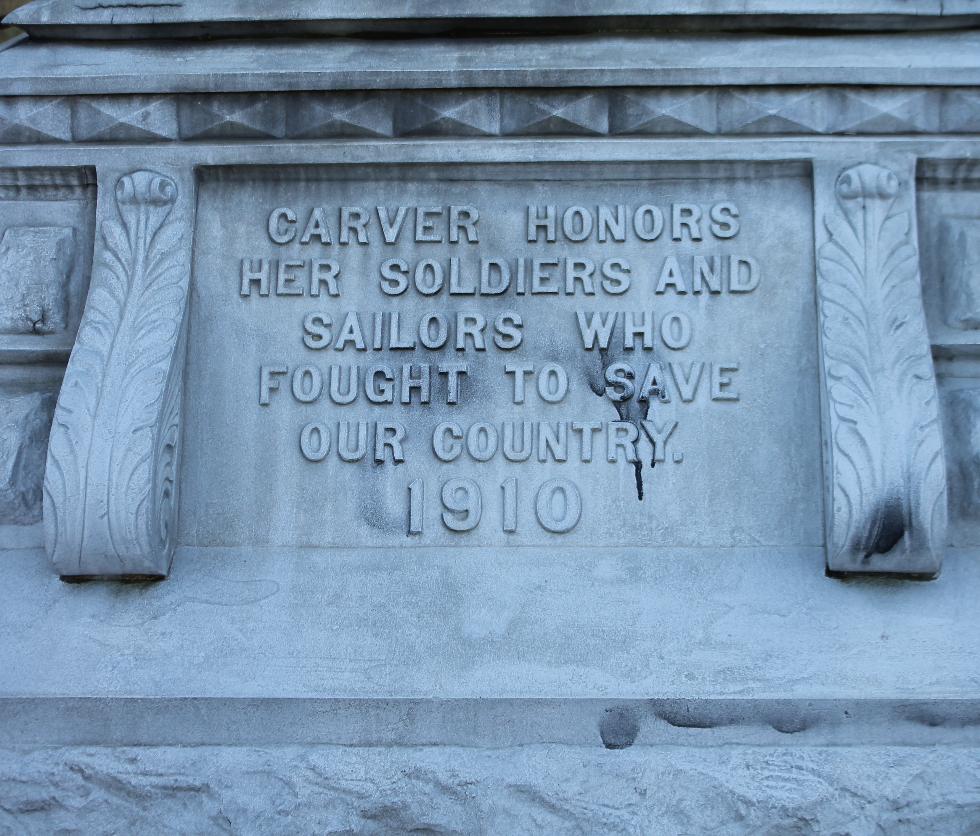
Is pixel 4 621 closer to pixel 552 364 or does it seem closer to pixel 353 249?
pixel 353 249

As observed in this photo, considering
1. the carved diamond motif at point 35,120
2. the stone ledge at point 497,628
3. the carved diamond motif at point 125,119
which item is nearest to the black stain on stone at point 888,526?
the stone ledge at point 497,628

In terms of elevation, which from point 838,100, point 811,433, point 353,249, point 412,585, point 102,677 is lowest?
point 102,677

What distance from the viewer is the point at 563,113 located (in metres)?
3.79

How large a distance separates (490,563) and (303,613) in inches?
20.1

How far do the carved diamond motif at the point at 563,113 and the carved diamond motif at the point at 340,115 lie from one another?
1.25 feet

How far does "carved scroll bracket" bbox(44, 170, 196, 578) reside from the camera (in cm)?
350

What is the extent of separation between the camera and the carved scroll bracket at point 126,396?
3.50 m

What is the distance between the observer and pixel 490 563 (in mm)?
3537

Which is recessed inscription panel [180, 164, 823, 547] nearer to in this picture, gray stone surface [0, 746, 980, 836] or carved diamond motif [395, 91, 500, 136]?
carved diamond motif [395, 91, 500, 136]

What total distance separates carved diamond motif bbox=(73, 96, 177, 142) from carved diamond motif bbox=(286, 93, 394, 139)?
14.4 inches

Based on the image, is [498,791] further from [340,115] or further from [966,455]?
[340,115]

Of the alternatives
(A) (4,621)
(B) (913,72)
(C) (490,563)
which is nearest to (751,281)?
(B) (913,72)

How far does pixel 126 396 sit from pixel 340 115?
1.01m

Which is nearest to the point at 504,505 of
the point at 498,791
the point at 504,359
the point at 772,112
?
the point at 504,359
